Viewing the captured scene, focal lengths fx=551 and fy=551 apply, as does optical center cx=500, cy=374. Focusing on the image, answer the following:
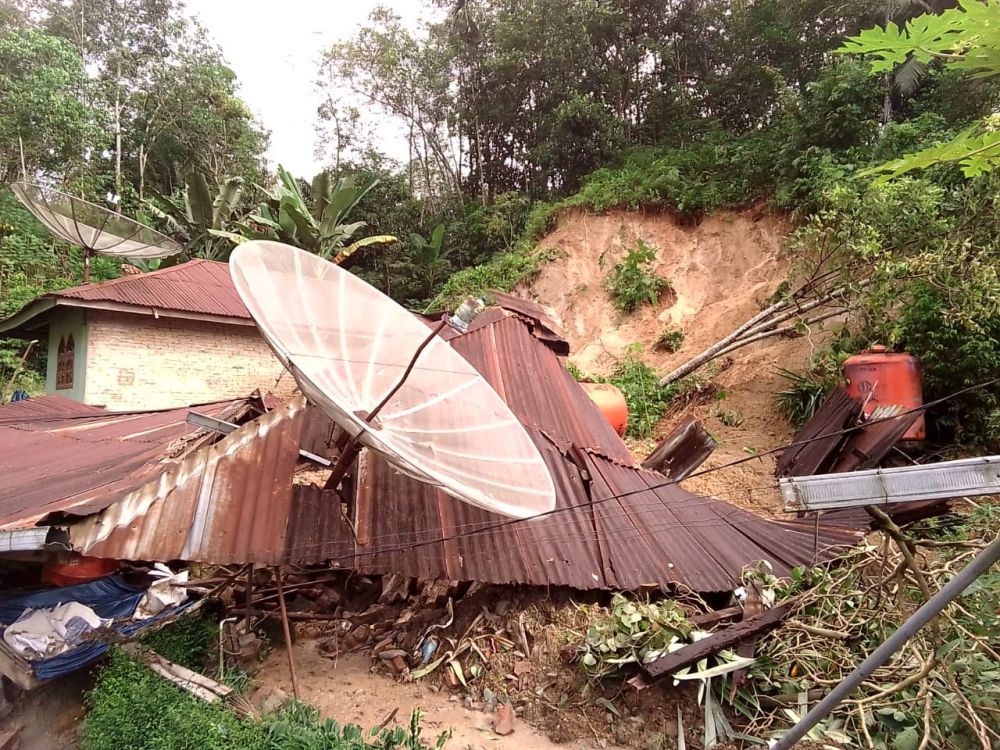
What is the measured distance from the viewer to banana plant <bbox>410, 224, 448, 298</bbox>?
21.0m

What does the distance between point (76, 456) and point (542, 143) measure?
18776 millimetres

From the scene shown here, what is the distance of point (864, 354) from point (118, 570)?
10.0 m

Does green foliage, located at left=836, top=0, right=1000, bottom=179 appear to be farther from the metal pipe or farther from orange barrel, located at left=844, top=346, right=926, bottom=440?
orange barrel, located at left=844, top=346, right=926, bottom=440

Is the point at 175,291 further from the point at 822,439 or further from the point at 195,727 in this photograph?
the point at 822,439

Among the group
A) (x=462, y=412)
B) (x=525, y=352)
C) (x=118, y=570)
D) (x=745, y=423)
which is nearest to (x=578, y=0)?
(x=745, y=423)

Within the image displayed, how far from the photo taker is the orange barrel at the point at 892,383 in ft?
25.4

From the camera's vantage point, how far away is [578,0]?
769 inches

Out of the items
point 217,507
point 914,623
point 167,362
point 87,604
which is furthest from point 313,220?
point 914,623

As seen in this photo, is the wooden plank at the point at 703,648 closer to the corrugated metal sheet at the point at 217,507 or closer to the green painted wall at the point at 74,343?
the corrugated metal sheet at the point at 217,507

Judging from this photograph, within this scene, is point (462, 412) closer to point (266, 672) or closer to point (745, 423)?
point (266, 672)

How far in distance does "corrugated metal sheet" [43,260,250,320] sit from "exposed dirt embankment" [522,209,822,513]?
839 cm

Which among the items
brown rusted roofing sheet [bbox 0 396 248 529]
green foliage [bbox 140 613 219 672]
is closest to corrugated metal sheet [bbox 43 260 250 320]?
brown rusted roofing sheet [bbox 0 396 248 529]

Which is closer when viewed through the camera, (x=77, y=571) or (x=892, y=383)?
(x=77, y=571)

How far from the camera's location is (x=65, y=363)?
12320 millimetres
